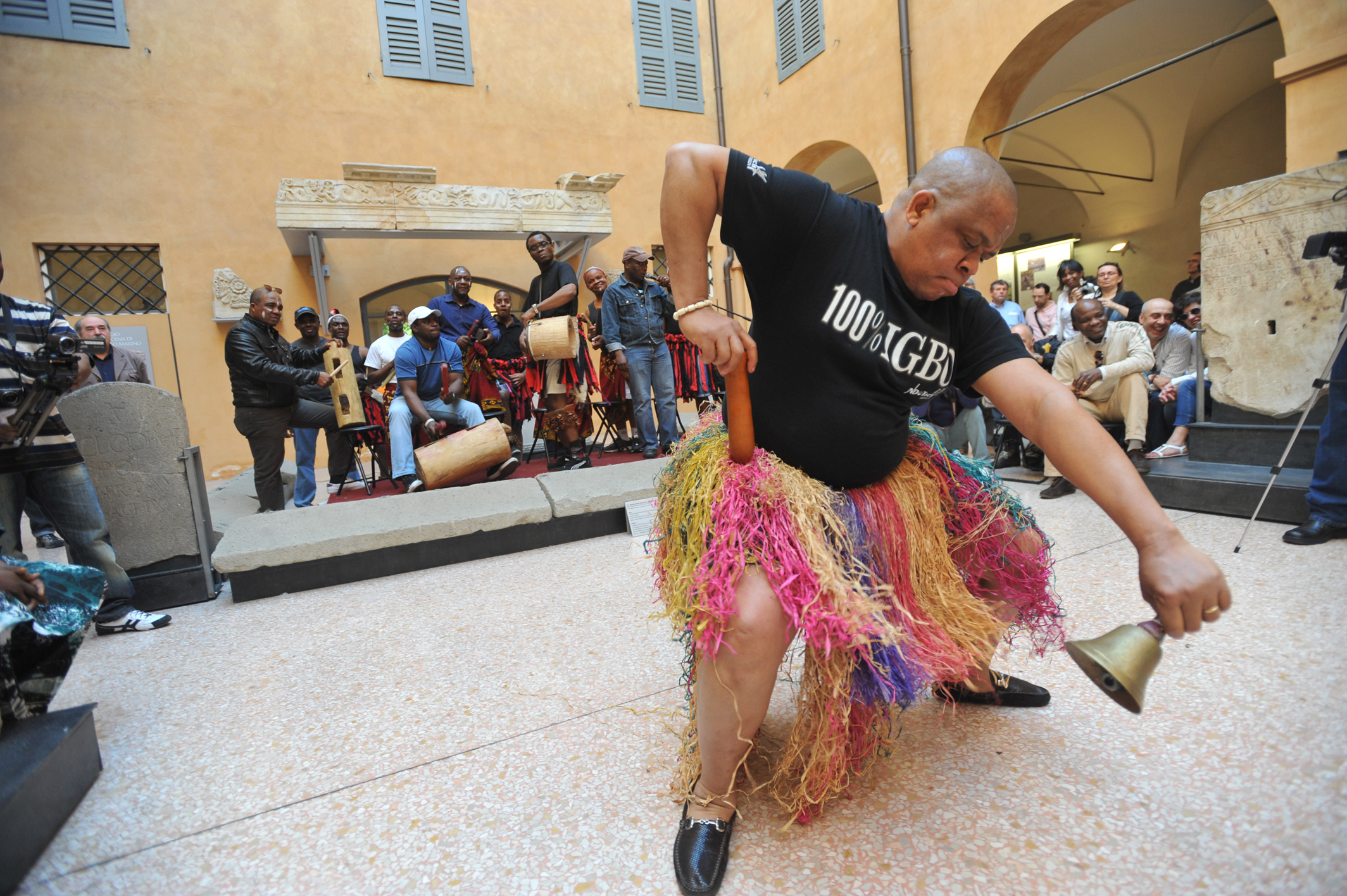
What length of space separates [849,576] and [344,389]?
16.3 feet

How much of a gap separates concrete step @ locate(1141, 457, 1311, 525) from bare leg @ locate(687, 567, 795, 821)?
2.66 meters

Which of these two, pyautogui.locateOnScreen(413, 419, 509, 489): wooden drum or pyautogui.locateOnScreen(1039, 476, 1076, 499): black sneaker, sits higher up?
pyautogui.locateOnScreen(413, 419, 509, 489): wooden drum

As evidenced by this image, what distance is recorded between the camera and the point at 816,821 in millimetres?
1368

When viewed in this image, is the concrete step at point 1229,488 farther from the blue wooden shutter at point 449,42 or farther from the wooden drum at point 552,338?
the blue wooden shutter at point 449,42

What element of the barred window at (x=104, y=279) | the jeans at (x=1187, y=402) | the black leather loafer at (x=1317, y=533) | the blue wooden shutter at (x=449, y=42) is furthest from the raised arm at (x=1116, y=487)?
the blue wooden shutter at (x=449, y=42)

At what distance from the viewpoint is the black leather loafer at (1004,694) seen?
175cm

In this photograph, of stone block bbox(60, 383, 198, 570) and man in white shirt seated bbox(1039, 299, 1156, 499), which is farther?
man in white shirt seated bbox(1039, 299, 1156, 499)

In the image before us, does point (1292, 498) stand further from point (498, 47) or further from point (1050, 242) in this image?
point (1050, 242)

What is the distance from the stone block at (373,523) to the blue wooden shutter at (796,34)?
822 centimetres

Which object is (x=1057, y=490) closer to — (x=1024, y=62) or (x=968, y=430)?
(x=968, y=430)

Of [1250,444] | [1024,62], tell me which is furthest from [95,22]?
[1250,444]

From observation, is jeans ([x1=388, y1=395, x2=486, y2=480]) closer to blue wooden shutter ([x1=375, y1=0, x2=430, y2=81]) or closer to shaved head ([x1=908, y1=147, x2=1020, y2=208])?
shaved head ([x1=908, y1=147, x2=1020, y2=208])

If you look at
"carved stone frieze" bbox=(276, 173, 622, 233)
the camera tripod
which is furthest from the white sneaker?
"carved stone frieze" bbox=(276, 173, 622, 233)

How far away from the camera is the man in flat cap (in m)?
5.23
